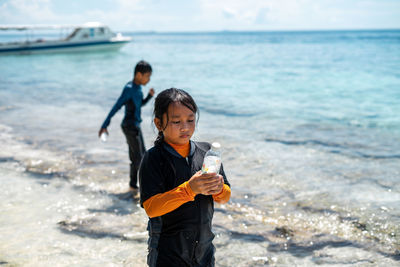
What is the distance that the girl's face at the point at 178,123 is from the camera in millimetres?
2037

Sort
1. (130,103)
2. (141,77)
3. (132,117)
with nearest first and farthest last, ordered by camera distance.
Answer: (141,77) < (130,103) < (132,117)

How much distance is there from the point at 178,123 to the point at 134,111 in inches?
125

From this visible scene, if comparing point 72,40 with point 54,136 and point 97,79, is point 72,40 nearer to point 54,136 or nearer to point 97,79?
point 97,79

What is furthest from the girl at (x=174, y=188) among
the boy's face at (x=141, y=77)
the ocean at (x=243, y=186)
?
the boy's face at (x=141, y=77)

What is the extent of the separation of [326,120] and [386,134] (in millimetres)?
2023

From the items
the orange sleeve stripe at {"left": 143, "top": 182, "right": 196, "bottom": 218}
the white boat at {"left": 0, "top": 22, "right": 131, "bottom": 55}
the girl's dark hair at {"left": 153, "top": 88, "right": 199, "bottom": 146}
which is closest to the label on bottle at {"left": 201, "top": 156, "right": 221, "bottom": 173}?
the orange sleeve stripe at {"left": 143, "top": 182, "right": 196, "bottom": 218}

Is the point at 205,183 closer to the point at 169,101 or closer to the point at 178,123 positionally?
the point at 178,123

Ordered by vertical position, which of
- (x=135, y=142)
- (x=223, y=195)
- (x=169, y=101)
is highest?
(x=169, y=101)

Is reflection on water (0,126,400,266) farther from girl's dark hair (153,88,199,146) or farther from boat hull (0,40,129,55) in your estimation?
boat hull (0,40,129,55)

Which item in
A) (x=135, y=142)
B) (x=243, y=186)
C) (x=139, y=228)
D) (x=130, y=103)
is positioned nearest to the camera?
(x=139, y=228)

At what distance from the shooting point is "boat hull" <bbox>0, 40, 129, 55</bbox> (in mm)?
41375

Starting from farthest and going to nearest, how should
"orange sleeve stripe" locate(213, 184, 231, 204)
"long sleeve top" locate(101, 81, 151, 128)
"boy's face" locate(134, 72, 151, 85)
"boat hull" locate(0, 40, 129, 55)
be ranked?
"boat hull" locate(0, 40, 129, 55), "long sleeve top" locate(101, 81, 151, 128), "boy's face" locate(134, 72, 151, 85), "orange sleeve stripe" locate(213, 184, 231, 204)

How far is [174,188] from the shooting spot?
1.97 m

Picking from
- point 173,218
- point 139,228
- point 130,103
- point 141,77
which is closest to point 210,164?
point 173,218
